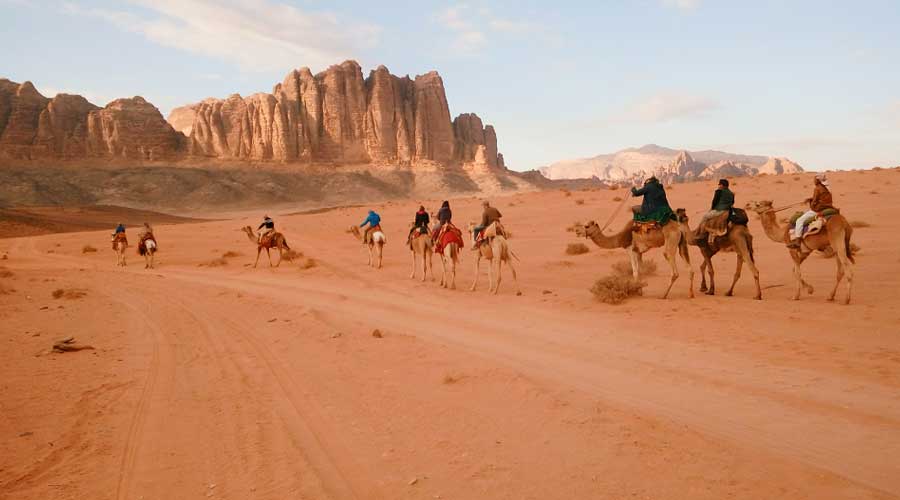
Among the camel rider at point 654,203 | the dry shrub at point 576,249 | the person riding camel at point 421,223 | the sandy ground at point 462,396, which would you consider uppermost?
the camel rider at point 654,203

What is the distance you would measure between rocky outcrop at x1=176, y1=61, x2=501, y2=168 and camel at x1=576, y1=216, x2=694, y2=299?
331ft

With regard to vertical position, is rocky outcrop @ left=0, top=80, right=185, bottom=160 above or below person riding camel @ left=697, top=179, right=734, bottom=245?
above

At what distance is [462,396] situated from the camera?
6785 millimetres

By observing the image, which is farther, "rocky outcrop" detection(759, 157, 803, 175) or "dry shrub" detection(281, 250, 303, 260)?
"rocky outcrop" detection(759, 157, 803, 175)

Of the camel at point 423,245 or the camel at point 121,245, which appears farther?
the camel at point 121,245

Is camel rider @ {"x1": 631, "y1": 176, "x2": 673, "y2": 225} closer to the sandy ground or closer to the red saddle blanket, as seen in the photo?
the sandy ground

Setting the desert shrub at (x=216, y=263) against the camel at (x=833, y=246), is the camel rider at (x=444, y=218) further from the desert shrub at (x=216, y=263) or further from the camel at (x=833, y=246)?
the desert shrub at (x=216, y=263)

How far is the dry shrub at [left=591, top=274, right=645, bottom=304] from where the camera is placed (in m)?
12.2

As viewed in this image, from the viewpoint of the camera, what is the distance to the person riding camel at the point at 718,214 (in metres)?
12.4

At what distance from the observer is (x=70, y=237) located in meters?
41.5

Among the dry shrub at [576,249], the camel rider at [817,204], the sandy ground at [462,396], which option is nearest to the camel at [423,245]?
the sandy ground at [462,396]

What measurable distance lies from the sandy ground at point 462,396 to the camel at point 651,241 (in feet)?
2.19

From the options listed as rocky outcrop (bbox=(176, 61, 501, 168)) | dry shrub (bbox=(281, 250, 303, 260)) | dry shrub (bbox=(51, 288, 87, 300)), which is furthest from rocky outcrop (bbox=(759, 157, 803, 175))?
dry shrub (bbox=(51, 288, 87, 300))

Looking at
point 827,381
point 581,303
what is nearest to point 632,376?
point 827,381
